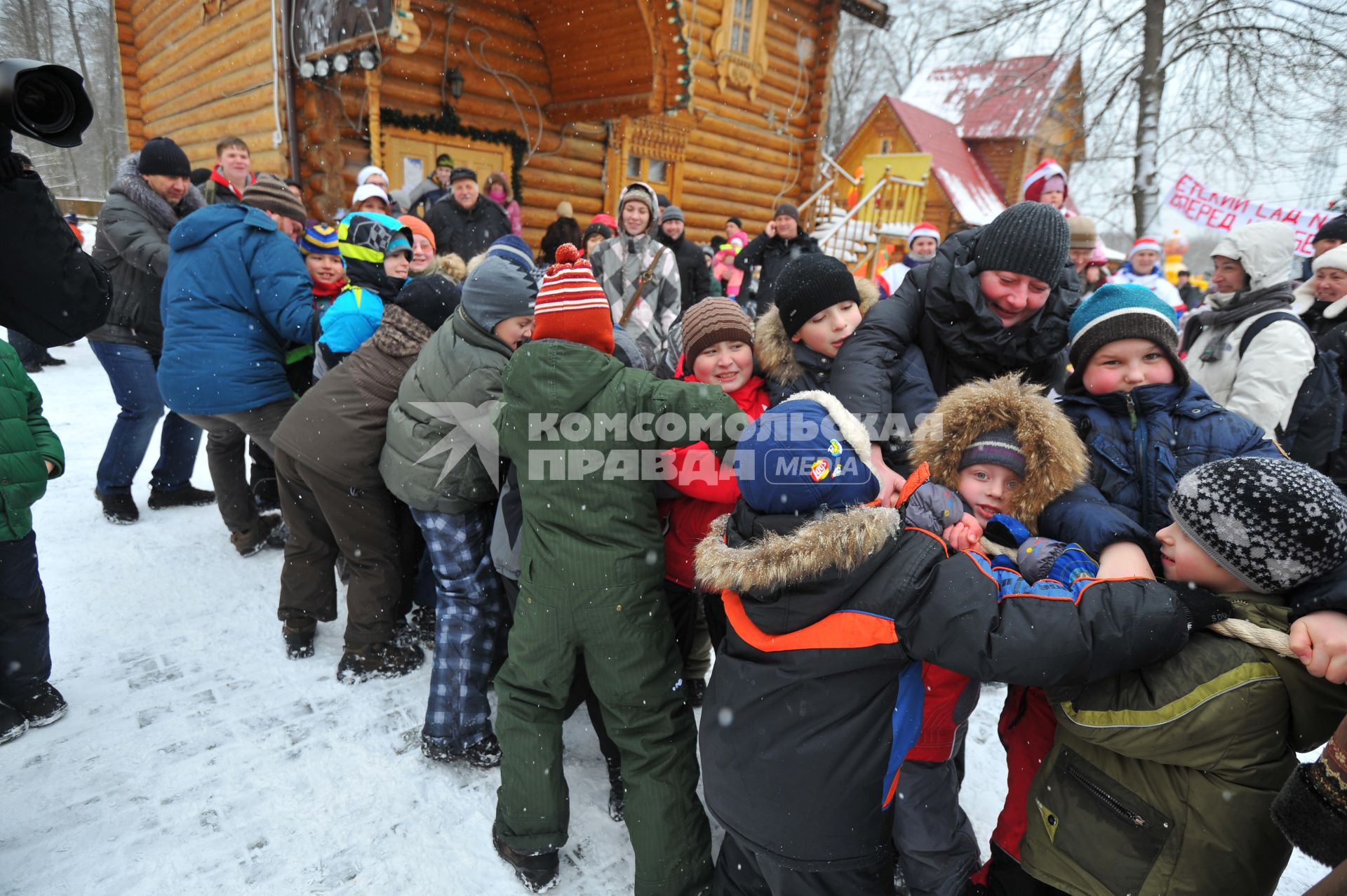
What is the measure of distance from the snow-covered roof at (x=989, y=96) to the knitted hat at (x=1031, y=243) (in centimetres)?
1294

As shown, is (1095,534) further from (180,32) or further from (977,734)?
(180,32)

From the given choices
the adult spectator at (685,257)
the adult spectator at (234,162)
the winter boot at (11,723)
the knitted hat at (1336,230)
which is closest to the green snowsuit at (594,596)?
the winter boot at (11,723)

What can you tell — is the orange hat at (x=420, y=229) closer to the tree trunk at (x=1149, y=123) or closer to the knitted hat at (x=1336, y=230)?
the knitted hat at (x=1336, y=230)

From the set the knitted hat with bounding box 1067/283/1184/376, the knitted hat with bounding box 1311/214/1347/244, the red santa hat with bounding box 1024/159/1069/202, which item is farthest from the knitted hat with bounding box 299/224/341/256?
the knitted hat with bounding box 1311/214/1347/244

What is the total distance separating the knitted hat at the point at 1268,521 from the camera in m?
1.28

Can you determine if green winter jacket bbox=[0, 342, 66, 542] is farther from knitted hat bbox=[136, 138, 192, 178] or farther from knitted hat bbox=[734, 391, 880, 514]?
knitted hat bbox=[734, 391, 880, 514]

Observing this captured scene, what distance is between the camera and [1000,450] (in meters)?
1.84

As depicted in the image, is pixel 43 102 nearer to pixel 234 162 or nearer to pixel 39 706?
pixel 39 706

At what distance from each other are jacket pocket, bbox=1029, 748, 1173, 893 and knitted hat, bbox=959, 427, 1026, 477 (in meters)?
0.75

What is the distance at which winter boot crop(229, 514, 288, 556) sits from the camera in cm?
407

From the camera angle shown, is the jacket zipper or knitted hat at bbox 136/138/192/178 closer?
the jacket zipper

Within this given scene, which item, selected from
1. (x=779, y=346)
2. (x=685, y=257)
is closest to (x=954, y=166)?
(x=685, y=257)

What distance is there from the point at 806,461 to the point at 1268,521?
93 cm

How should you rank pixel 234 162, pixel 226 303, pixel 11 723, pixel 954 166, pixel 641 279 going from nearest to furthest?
pixel 11 723 → pixel 226 303 → pixel 641 279 → pixel 234 162 → pixel 954 166
